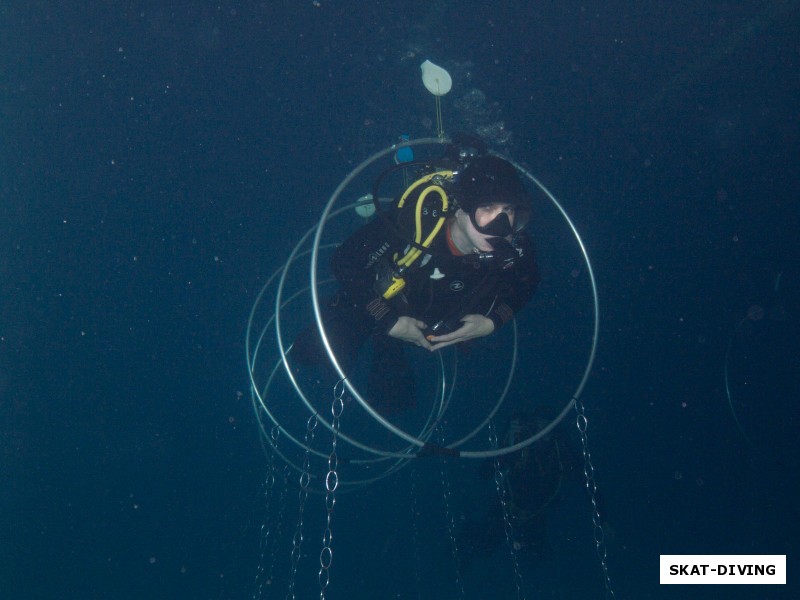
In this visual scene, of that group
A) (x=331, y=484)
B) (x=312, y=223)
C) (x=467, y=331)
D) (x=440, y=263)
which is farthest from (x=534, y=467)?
(x=312, y=223)

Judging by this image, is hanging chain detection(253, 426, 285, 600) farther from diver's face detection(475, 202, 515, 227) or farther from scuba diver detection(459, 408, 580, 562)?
diver's face detection(475, 202, 515, 227)

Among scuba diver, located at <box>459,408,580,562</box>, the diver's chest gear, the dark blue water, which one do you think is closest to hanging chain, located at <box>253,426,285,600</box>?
the dark blue water

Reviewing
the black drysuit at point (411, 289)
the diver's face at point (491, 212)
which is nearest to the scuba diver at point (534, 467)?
the black drysuit at point (411, 289)

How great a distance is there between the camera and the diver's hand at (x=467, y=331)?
151 inches

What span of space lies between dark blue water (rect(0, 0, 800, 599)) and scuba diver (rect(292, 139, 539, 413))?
475 centimetres

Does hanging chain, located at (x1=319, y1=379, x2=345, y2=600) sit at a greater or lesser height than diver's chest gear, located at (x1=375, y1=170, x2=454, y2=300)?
lesser

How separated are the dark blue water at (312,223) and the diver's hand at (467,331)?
5.14 metres

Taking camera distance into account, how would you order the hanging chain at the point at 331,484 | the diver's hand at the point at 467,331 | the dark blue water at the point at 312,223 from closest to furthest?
the hanging chain at the point at 331,484, the diver's hand at the point at 467,331, the dark blue water at the point at 312,223

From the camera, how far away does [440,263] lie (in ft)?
13.0

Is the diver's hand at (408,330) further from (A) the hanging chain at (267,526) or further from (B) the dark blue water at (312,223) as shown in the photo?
(B) the dark blue water at (312,223)

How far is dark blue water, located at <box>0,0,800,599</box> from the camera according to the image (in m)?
7.49

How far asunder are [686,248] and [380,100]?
24.3ft

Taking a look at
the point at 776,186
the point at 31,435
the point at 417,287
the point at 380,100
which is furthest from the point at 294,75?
the point at 31,435

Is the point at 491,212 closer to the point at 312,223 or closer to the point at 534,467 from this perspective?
the point at 534,467
